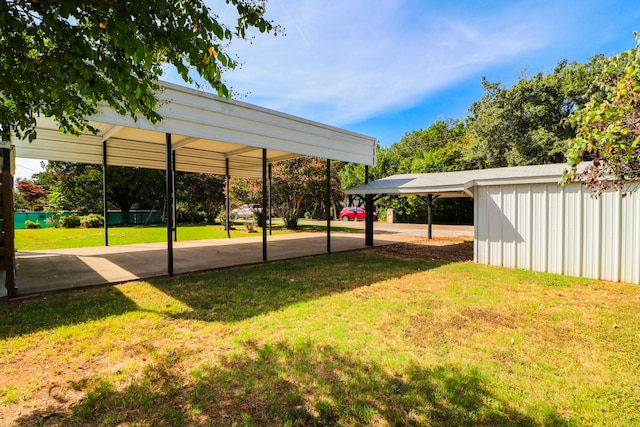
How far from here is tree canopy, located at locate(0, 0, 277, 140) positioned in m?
2.27

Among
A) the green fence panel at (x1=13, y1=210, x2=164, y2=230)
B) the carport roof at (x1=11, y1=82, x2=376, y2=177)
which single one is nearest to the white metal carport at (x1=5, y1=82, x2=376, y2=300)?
the carport roof at (x1=11, y1=82, x2=376, y2=177)

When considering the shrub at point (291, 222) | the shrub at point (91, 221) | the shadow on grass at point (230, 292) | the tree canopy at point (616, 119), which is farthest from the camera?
the shrub at point (291, 222)

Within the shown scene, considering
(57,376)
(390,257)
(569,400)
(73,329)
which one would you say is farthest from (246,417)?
(390,257)

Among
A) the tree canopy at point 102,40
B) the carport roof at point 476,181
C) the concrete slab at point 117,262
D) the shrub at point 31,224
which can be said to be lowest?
the concrete slab at point 117,262

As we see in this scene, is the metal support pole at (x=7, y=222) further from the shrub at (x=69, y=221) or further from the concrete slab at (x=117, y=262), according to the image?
the shrub at (x=69, y=221)

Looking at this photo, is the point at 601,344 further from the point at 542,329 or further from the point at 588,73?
the point at 588,73

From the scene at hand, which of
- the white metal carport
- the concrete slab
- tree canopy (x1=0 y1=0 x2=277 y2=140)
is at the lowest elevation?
the concrete slab

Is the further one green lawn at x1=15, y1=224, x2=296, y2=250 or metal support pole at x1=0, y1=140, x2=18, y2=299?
green lawn at x1=15, y1=224, x2=296, y2=250

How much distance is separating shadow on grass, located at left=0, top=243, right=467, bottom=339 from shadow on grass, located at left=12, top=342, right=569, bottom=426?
1.50m

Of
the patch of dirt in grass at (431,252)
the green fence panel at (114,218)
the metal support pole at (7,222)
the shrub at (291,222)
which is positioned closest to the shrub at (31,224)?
the green fence panel at (114,218)

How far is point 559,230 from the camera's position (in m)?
6.98

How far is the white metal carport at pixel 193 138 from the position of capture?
6.42 meters

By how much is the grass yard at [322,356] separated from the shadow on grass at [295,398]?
0.5 inches

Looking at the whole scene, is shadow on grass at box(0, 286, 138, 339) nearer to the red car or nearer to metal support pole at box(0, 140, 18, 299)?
metal support pole at box(0, 140, 18, 299)
